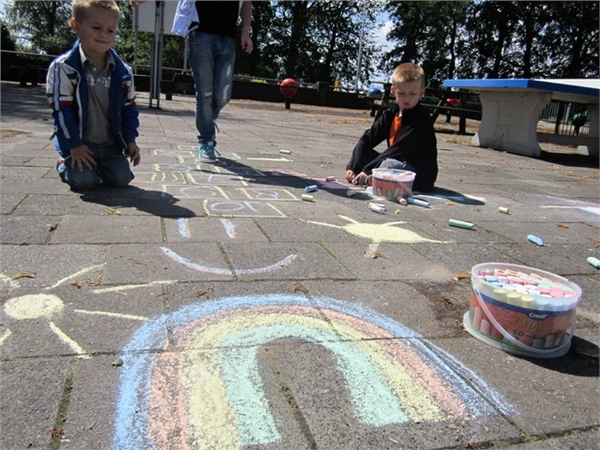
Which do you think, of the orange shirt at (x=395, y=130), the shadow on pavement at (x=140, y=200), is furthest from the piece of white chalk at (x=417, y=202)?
the shadow on pavement at (x=140, y=200)

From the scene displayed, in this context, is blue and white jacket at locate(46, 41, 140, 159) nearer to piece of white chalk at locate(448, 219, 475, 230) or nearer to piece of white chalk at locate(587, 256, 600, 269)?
piece of white chalk at locate(448, 219, 475, 230)

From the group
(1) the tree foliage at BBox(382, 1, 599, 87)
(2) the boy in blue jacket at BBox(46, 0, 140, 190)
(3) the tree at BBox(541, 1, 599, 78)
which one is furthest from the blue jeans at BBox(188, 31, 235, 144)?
(3) the tree at BBox(541, 1, 599, 78)

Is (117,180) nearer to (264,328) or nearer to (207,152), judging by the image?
(207,152)

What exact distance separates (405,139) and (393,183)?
63 cm

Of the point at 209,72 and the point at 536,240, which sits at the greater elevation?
the point at 209,72

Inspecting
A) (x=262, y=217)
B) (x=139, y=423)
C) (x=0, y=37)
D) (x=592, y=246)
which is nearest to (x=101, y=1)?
(x=262, y=217)

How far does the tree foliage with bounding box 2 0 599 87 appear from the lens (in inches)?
1352

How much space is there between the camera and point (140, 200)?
352cm

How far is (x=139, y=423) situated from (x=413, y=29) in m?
42.7

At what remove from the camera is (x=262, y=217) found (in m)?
3.38

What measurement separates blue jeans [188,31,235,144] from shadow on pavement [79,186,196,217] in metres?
1.54

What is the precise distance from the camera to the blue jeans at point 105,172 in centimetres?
362

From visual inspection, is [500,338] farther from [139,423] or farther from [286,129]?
[286,129]

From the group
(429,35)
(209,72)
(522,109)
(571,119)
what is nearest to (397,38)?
(429,35)
